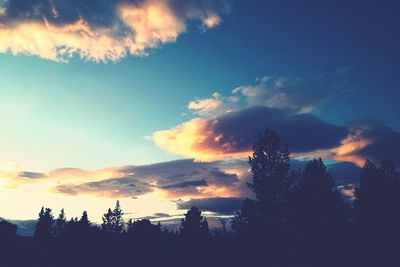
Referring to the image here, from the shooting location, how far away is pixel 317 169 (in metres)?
43.5

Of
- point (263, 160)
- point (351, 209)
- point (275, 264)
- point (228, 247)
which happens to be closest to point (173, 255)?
point (228, 247)

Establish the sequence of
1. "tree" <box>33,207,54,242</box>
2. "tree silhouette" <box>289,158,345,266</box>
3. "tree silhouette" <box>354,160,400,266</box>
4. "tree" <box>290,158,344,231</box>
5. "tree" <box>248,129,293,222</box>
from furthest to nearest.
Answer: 1. "tree" <box>33,207,54,242</box>
2. "tree" <box>248,129,293,222</box>
3. "tree" <box>290,158,344,231</box>
4. "tree silhouette" <box>289,158,345,266</box>
5. "tree silhouette" <box>354,160,400,266</box>

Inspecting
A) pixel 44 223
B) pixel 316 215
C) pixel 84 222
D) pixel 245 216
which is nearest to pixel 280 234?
pixel 316 215

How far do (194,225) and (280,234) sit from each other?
19606 mm

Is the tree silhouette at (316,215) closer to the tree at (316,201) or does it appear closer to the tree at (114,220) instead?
the tree at (316,201)

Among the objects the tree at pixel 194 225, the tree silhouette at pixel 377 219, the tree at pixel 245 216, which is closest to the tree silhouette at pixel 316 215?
the tree silhouette at pixel 377 219

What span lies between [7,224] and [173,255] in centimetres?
2867

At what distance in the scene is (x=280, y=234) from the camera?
38.0 meters

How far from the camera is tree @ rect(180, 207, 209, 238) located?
53397 millimetres

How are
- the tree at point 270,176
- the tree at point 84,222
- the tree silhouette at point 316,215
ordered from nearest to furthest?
the tree silhouette at point 316,215
the tree at point 270,176
the tree at point 84,222

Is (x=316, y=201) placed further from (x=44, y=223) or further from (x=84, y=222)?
(x=44, y=223)

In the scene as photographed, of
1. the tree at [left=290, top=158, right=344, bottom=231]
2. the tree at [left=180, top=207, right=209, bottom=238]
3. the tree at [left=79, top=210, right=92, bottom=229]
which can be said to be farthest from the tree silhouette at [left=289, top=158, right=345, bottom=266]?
the tree at [left=79, top=210, right=92, bottom=229]

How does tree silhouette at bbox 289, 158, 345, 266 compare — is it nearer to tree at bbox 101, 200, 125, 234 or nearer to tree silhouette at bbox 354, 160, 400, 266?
tree silhouette at bbox 354, 160, 400, 266

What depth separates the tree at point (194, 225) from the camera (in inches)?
2102
